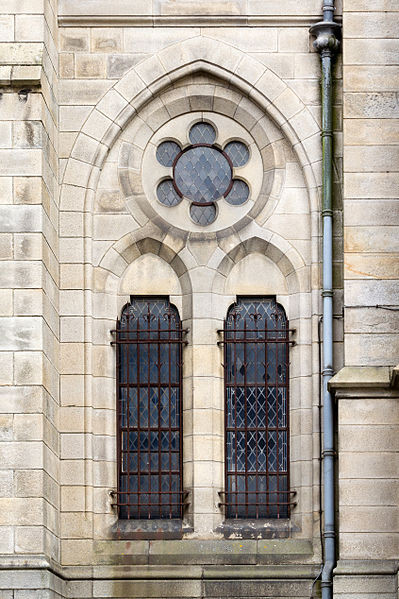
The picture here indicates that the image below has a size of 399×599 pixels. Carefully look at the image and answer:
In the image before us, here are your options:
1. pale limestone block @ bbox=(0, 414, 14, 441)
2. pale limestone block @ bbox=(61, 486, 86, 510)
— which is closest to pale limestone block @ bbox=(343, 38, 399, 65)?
pale limestone block @ bbox=(0, 414, 14, 441)

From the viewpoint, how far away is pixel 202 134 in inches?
909

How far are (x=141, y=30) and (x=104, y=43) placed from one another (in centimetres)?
46

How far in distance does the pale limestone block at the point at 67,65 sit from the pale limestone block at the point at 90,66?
0.16ft

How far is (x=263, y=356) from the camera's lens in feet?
73.9

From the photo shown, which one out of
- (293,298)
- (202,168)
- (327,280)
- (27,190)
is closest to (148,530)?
(293,298)

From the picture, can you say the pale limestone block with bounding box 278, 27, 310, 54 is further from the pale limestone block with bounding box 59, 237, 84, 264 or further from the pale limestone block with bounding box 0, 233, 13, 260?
the pale limestone block with bounding box 0, 233, 13, 260

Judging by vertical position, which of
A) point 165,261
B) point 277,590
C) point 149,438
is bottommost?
point 277,590

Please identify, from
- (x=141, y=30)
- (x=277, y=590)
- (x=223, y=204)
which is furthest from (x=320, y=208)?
(x=277, y=590)

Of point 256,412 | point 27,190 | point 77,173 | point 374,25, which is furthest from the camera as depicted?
point 77,173

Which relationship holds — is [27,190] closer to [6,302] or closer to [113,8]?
[6,302]

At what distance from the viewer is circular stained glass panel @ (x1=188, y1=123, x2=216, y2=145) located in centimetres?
2308

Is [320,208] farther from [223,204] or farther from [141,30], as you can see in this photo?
[141,30]

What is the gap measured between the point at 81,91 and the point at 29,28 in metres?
1.24

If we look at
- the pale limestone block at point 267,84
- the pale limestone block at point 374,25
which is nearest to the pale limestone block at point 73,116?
the pale limestone block at point 267,84
